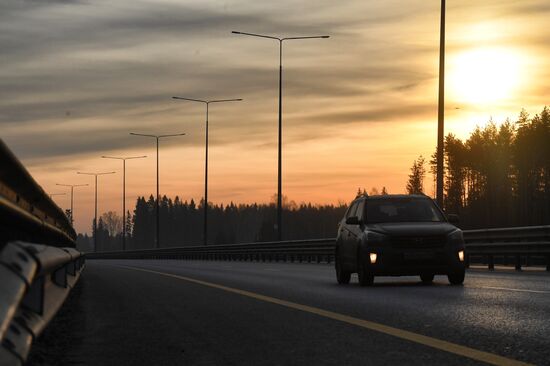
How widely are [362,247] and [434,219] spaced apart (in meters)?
1.83

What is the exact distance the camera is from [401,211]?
18.6 m

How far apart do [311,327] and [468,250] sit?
18693 mm

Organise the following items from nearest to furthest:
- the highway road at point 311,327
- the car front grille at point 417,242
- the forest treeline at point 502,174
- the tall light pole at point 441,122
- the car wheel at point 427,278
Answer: the highway road at point 311,327, the car front grille at point 417,242, the car wheel at point 427,278, the tall light pole at point 441,122, the forest treeline at point 502,174

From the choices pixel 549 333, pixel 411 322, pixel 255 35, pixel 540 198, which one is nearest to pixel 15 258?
pixel 549 333

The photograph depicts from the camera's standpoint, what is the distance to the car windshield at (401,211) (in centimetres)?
1834

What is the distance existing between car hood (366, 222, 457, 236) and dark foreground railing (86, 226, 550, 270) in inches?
246

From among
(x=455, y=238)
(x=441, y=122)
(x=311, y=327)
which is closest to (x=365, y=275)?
(x=455, y=238)

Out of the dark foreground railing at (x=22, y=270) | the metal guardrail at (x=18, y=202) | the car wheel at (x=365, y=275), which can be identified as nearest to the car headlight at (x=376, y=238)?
the car wheel at (x=365, y=275)

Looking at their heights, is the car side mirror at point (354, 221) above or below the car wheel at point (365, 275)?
above

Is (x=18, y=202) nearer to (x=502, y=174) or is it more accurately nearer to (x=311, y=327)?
(x=311, y=327)

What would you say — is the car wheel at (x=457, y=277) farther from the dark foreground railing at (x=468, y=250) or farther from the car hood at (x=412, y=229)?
the dark foreground railing at (x=468, y=250)

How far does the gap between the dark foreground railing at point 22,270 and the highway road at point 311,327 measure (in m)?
0.77

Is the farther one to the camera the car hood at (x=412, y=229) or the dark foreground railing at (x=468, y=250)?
the dark foreground railing at (x=468, y=250)

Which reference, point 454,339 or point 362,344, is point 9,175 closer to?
point 362,344
